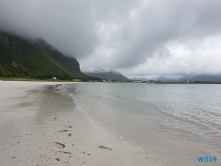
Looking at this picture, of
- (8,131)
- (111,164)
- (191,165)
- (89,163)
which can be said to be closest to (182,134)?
(191,165)

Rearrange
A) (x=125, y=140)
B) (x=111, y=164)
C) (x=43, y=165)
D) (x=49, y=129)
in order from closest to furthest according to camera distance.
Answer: (x=43, y=165), (x=111, y=164), (x=125, y=140), (x=49, y=129)

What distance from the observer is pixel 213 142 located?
9.57 m

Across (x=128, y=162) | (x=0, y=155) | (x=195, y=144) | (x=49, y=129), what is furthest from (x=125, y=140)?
(x=0, y=155)

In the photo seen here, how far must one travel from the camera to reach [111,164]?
6.16 metres

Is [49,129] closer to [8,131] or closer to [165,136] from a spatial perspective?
[8,131]

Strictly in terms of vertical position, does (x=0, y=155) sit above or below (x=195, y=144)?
above

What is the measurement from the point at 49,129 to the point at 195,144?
9466 millimetres

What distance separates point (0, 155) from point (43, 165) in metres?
2.15

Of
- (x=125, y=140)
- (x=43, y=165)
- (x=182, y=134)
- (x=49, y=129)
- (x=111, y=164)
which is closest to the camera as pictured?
(x=43, y=165)

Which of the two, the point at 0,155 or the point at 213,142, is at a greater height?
the point at 0,155

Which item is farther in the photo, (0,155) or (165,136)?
(165,136)

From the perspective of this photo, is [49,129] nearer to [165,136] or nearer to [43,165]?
[43,165]

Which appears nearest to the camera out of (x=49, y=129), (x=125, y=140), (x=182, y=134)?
(x=125, y=140)

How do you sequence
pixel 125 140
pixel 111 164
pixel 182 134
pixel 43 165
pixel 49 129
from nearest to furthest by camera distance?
pixel 43 165, pixel 111 164, pixel 125 140, pixel 49 129, pixel 182 134
